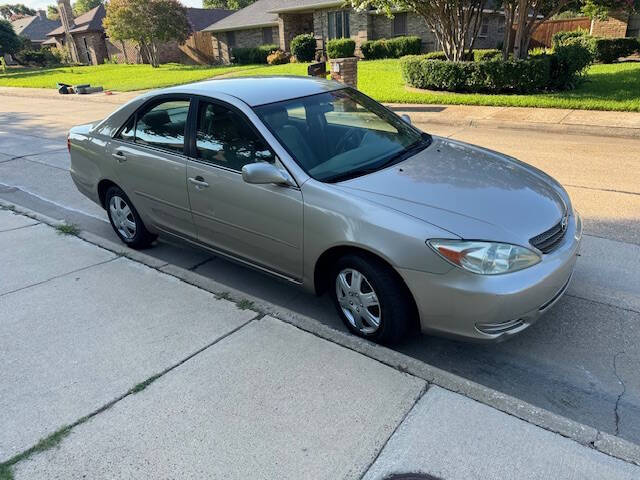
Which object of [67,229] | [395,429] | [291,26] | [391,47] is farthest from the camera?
[291,26]

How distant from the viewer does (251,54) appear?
32.0m

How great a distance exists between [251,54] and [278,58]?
144 inches

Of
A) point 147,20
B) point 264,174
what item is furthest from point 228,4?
point 264,174

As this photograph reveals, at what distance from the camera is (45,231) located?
544 centimetres

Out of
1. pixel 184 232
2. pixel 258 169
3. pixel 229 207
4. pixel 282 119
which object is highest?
pixel 282 119

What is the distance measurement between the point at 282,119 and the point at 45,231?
3.27m

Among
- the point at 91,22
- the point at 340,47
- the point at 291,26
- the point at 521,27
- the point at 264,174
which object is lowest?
the point at 264,174

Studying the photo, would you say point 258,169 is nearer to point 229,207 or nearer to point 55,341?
point 229,207

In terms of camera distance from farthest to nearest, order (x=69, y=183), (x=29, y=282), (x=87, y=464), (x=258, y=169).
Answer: (x=69, y=183) → (x=29, y=282) → (x=258, y=169) → (x=87, y=464)

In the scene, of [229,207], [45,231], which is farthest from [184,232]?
[45,231]

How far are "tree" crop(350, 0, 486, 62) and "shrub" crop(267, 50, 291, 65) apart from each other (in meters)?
15.7

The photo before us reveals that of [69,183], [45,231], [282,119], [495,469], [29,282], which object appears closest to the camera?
[495,469]

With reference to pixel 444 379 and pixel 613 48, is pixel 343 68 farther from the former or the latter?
pixel 613 48

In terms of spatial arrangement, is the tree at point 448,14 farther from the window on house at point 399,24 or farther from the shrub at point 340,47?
the window on house at point 399,24
